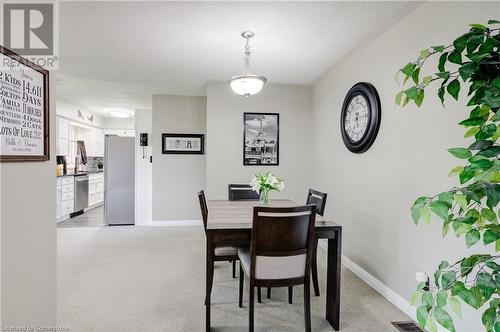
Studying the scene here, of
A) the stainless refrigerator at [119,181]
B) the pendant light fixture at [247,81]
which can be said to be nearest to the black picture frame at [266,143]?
the pendant light fixture at [247,81]

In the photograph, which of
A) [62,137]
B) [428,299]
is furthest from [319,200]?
[62,137]

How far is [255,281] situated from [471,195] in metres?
1.48

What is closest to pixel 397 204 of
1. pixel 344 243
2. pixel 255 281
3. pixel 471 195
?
pixel 344 243

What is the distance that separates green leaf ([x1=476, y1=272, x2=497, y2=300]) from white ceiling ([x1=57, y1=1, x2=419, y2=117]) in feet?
6.81

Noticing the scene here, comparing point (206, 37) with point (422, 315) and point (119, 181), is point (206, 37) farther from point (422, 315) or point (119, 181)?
point (119, 181)

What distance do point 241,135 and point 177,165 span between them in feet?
5.47

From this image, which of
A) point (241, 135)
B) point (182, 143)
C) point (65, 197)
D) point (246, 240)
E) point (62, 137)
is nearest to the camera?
point (246, 240)

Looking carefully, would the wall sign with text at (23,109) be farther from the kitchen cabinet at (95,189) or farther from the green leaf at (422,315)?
the kitchen cabinet at (95,189)

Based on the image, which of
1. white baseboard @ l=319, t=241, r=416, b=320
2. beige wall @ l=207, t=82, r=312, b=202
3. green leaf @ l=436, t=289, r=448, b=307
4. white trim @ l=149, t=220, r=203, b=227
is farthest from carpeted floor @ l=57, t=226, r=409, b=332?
green leaf @ l=436, t=289, r=448, b=307

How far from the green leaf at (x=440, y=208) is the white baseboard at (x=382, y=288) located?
163cm

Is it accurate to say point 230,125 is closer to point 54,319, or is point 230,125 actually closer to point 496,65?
point 54,319

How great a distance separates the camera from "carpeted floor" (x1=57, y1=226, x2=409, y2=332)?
2.17 meters

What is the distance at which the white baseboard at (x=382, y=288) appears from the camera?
2278 millimetres

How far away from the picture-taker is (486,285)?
760mm
